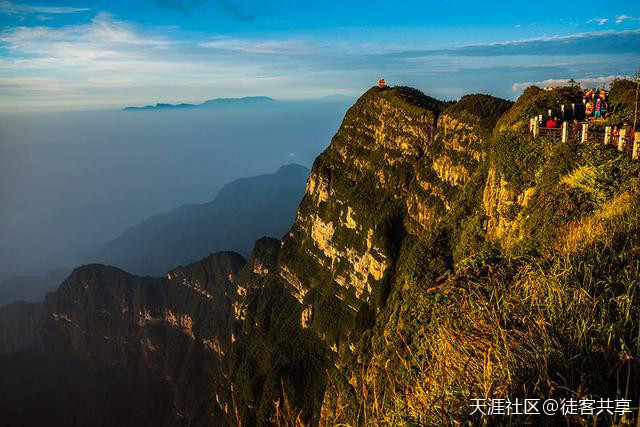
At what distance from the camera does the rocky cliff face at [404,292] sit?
544 cm

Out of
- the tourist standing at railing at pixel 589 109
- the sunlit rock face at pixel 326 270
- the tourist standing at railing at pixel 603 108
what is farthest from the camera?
the sunlit rock face at pixel 326 270

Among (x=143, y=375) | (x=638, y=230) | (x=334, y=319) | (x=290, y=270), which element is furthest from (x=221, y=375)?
(x=638, y=230)

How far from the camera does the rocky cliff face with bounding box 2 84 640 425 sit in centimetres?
544

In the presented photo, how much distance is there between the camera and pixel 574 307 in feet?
19.5

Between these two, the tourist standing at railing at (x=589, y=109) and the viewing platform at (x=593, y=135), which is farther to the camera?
the tourist standing at railing at (x=589, y=109)

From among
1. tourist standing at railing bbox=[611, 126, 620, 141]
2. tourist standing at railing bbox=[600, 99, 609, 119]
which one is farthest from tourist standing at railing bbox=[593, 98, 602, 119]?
tourist standing at railing bbox=[611, 126, 620, 141]

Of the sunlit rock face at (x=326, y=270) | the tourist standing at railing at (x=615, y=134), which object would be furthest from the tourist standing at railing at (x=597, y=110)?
the sunlit rock face at (x=326, y=270)

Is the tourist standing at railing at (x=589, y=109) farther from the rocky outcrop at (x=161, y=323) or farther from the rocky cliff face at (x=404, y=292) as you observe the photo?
the rocky outcrop at (x=161, y=323)

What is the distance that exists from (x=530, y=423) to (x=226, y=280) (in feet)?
367

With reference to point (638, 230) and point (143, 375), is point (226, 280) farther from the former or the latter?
point (638, 230)

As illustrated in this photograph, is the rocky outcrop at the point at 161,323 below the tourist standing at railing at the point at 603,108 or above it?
below

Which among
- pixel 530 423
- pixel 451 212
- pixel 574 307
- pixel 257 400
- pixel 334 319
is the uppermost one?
pixel 574 307

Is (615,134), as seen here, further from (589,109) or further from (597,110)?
(589,109)

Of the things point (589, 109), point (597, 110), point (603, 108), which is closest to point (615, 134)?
point (597, 110)
